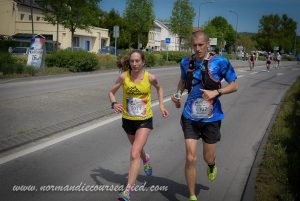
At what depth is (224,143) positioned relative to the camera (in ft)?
28.0

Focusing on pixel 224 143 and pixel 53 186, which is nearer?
pixel 53 186

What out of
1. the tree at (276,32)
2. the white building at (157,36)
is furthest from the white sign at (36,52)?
the tree at (276,32)

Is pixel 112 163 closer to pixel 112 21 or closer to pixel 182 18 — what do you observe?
pixel 182 18

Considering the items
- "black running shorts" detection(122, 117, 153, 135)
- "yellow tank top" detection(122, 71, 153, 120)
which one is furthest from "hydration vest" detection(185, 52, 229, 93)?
"black running shorts" detection(122, 117, 153, 135)

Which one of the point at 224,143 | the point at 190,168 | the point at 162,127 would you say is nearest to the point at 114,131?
the point at 162,127

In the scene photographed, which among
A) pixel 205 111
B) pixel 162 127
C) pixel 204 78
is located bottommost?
pixel 162 127

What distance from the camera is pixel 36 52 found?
85.0 ft

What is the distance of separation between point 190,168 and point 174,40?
134 metres

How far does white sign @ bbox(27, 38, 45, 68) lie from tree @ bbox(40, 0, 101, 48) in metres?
11.3

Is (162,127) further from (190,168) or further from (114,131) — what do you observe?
(190,168)

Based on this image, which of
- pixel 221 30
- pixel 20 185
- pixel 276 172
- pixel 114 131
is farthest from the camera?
pixel 221 30

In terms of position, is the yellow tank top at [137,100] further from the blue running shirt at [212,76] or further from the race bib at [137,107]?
the blue running shirt at [212,76]

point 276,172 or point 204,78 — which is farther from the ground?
point 204,78

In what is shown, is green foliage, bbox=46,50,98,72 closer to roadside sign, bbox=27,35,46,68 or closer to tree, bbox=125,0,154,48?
roadside sign, bbox=27,35,46,68
